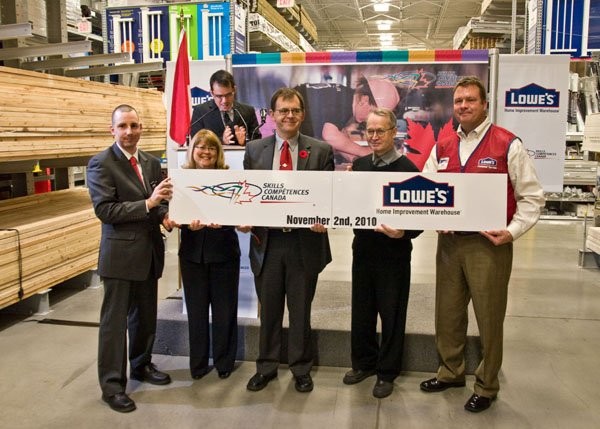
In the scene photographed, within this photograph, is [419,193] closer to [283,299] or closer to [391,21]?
[283,299]

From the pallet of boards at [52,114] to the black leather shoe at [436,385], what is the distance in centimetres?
348

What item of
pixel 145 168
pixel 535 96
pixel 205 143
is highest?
pixel 535 96

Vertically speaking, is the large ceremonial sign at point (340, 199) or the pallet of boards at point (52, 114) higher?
the pallet of boards at point (52, 114)

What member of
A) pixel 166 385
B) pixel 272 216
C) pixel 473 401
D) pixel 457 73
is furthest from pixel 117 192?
pixel 457 73

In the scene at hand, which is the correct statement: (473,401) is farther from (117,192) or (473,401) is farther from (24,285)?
(24,285)

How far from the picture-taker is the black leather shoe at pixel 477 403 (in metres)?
3.04

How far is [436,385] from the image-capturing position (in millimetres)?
3277

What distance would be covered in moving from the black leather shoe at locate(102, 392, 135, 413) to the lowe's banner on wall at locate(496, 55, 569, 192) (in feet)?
11.0

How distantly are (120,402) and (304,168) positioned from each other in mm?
1626

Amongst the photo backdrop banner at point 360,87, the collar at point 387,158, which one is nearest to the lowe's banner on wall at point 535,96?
the photo backdrop banner at point 360,87

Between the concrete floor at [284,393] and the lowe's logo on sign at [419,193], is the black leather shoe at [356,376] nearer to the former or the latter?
the concrete floor at [284,393]

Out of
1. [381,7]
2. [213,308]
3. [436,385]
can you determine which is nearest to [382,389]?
[436,385]

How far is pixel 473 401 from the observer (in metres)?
3.06

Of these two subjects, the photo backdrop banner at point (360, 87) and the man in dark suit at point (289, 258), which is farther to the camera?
the photo backdrop banner at point (360, 87)
